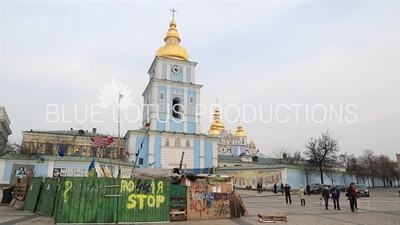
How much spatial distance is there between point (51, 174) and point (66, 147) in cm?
2369

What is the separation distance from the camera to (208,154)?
158 feet

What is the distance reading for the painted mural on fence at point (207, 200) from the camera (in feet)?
43.8

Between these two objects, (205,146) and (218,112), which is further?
(218,112)

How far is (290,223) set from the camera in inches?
495

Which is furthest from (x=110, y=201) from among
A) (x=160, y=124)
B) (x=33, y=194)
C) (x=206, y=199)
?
(x=160, y=124)

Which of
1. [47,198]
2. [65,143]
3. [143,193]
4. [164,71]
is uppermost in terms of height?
[164,71]

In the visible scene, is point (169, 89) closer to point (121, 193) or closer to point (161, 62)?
point (161, 62)

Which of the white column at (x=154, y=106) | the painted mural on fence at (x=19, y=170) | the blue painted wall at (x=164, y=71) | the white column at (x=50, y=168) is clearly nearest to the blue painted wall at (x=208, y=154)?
the white column at (x=154, y=106)

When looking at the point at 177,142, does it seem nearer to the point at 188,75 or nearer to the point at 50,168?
the point at 188,75

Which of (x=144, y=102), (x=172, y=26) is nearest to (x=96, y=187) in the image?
(x=144, y=102)

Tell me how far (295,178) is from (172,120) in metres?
20.8

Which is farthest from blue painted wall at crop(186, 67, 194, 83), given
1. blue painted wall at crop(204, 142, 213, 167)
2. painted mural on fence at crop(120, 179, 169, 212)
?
painted mural on fence at crop(120, 179, 169, 212)

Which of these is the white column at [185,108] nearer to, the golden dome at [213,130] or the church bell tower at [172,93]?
the church bell tower at [172,93]

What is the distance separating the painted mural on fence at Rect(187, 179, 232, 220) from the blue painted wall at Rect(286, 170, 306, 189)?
29.5 m
